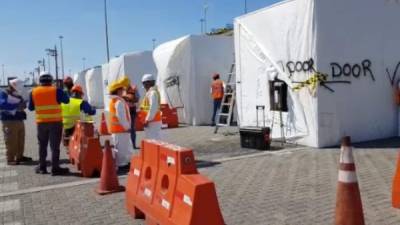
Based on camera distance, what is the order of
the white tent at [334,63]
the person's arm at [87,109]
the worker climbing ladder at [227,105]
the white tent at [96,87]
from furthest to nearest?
the white tent at [96,87] < the worker climbing ladder at [227,105] < the white tent at [334,63] < the person's arm at [87,109]

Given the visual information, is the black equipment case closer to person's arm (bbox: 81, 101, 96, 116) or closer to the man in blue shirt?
person's arm (bbox: 81, 101, 96, 116)

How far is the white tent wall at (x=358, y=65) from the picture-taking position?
33.9ft

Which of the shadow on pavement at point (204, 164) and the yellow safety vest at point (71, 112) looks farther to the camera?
the yellow safety vest at point (71, 112)

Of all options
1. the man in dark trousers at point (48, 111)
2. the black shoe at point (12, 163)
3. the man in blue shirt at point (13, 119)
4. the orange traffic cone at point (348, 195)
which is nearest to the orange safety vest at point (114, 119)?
the man in dark trousers at point (48, 111)

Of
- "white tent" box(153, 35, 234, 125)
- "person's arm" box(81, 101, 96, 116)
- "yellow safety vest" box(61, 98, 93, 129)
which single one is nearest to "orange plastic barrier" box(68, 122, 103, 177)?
"person's arm" box(81, 101, 96, 116)

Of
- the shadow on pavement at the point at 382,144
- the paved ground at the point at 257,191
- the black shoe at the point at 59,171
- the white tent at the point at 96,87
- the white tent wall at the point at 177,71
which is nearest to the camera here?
the paved ground at the point at 257,191

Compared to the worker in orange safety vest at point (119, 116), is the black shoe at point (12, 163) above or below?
below

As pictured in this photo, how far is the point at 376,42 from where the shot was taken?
36.1 feet

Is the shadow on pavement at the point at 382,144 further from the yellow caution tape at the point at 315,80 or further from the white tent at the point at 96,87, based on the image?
the white tent at the point at 96,87

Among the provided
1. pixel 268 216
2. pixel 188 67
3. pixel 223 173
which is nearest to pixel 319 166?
pixel 223 173

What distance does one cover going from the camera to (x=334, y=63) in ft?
34.2

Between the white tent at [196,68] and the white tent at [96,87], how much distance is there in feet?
62.7

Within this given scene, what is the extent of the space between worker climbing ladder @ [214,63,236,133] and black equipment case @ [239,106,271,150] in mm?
3422

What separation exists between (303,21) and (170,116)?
8.64 metres
